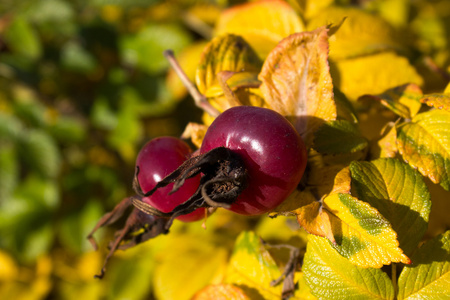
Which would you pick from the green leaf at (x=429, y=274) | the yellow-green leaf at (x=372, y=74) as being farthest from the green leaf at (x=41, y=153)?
the green leaf at (x=429, y=274)

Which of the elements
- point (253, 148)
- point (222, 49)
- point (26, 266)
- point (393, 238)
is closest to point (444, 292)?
point (393, 238)

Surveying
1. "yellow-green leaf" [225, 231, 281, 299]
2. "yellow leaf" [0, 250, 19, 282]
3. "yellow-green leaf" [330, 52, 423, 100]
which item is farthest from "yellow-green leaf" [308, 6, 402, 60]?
"yellow leaf" [0, 250, 19, 282]

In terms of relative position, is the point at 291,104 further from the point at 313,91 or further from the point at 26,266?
the point at 26,266

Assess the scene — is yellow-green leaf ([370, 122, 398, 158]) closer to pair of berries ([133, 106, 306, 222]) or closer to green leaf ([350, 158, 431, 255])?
green leaf ([350, 158, 431, 255])

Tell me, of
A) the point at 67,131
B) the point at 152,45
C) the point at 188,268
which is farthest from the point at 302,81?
the point at 67,131

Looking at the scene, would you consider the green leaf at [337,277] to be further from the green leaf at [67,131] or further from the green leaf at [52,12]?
the green leaf at [52,12]

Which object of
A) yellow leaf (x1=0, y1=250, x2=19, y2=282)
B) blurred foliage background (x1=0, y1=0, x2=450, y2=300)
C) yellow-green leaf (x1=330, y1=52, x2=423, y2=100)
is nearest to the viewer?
Answer: yellow-green leaf (x1=330, y1=52, x2=423, y2=100)
